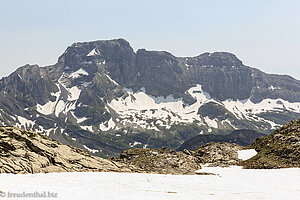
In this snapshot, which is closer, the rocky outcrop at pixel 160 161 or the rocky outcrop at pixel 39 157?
the rocky outcrop at pixel 39 157

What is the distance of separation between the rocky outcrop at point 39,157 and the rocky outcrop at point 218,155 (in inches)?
938

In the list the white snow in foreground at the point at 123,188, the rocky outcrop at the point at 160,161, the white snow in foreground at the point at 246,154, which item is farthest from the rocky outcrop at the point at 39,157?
the white snow in foreground at the point at 246,154

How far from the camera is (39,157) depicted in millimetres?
36875

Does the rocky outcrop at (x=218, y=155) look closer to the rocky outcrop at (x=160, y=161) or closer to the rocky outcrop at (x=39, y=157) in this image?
the rocky outcrop at (x=160, y=161)

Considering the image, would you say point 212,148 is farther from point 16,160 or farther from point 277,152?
point 16,160

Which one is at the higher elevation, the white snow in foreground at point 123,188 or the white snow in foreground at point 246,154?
the white snow in foreground at point 246,154

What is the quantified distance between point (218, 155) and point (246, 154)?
5.85 m

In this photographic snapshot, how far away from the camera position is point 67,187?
27.0 meters

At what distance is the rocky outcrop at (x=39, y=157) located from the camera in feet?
111

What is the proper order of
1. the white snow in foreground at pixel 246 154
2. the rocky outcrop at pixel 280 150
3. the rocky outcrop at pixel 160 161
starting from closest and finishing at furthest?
the rocky outcrop at pixel 160 161, the rocky outcrop at pixel 280 150, the white snow in foreground at pixel 246 154

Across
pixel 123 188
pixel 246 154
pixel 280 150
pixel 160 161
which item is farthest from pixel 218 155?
pixel 123 188

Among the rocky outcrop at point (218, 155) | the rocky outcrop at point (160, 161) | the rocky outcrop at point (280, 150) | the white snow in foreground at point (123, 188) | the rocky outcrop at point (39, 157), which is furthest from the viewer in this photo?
the rocky outcrop at point (218, 155)

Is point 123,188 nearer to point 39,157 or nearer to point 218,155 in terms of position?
point 39,157

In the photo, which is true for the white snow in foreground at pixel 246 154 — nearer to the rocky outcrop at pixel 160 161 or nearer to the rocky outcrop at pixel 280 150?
the rocky outcrop at pixel 280 150
